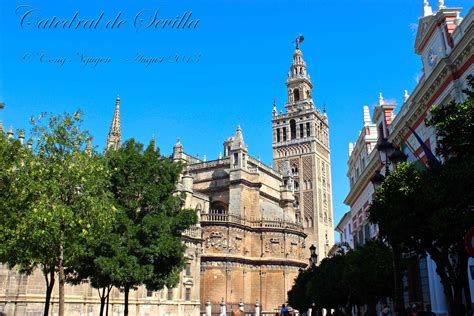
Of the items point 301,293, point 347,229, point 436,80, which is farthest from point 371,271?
point 347,229

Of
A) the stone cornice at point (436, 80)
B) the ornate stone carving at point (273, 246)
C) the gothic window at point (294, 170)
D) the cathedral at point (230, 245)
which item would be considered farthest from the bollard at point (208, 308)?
the gothic window at point (294, 170)

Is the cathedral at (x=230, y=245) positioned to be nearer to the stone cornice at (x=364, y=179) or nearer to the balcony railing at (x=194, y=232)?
the balcony railing at (x=194, y=232)

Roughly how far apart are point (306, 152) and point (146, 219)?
2560 inches

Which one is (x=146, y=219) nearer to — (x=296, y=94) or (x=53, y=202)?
(x=53, y=202)

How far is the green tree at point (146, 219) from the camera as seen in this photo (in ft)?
68.1

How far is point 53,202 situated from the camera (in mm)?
18062

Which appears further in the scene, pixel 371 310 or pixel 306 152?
pixel 306 152

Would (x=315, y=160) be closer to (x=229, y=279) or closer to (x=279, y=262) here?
(x=279, y=262)

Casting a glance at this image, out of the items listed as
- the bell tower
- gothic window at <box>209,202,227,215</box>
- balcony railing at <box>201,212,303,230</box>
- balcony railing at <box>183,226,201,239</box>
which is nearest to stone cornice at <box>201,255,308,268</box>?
balcony railing at <box>183,226,201,239</box>

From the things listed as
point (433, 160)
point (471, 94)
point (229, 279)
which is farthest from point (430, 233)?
point (229, 279)

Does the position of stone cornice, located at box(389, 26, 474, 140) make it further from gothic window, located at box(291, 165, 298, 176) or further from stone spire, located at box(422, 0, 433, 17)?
gothic window, located at box(291, 165, 298, 176)

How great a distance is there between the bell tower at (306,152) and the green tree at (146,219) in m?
55.0

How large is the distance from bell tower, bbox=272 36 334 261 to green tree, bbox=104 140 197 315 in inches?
2164

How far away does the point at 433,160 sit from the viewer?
12773 mm
